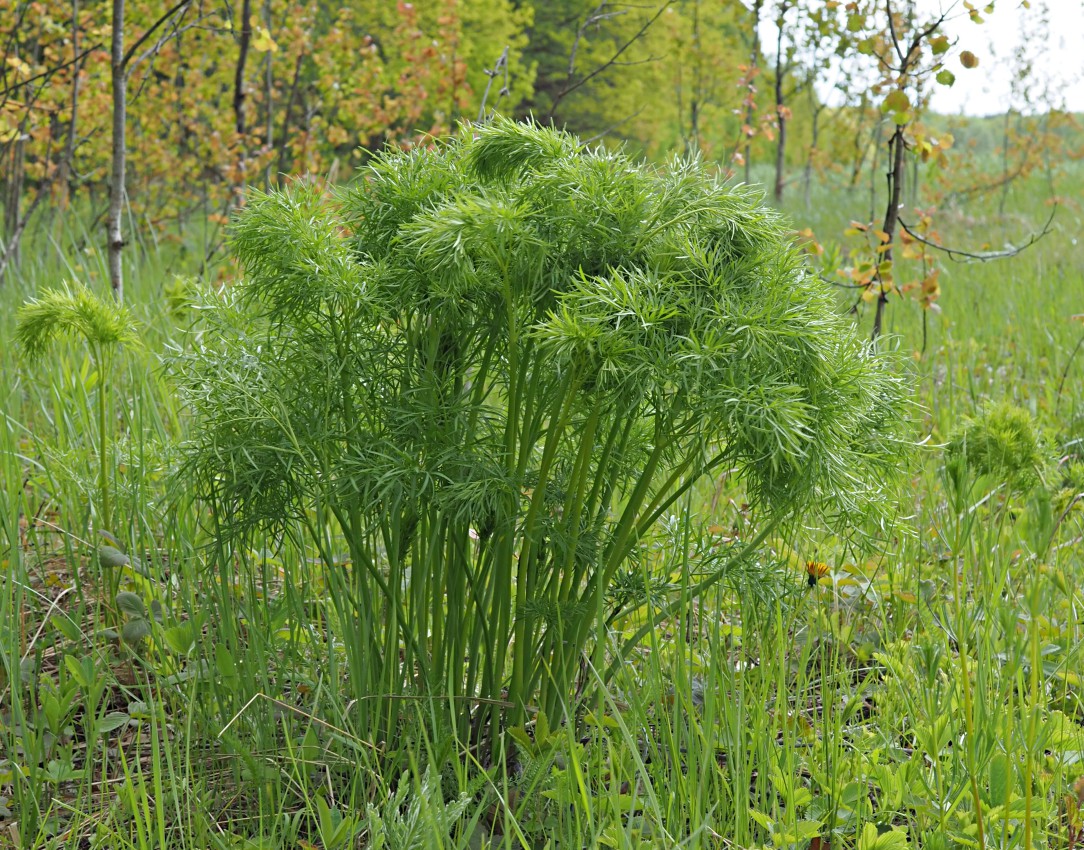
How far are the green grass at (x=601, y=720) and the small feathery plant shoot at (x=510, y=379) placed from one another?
112 millimetres

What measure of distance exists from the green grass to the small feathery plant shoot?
11 cm

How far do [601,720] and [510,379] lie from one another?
1.82 ft

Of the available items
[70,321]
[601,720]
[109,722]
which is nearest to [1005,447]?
[601,720]

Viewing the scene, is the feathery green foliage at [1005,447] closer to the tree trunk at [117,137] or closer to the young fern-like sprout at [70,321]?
the young fern-like sprout at [70,321]

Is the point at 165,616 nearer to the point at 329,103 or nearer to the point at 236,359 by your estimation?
the point at 236,359

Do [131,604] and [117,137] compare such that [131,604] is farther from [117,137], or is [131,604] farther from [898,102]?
[898,102]

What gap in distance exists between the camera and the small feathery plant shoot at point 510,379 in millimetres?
1403

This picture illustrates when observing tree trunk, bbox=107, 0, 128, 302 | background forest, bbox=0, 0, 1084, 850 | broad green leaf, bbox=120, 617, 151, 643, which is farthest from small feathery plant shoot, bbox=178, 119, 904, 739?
tree trunk, bbox=107, 0, 128, 302

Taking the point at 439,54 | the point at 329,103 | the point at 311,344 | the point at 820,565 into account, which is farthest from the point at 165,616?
the point at 329,103

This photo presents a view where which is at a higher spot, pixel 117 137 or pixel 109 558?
pixel 117 137

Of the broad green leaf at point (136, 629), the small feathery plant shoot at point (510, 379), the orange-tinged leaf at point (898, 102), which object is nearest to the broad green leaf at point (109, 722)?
the broad green leaf at point (136, 629)

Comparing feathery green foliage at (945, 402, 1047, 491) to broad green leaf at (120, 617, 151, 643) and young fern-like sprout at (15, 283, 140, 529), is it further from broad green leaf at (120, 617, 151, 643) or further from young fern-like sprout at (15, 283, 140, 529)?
young fern-like sprout at (15, 283, 140, 529)

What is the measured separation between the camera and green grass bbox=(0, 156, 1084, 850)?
1.55 m

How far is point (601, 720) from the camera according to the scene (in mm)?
1532
